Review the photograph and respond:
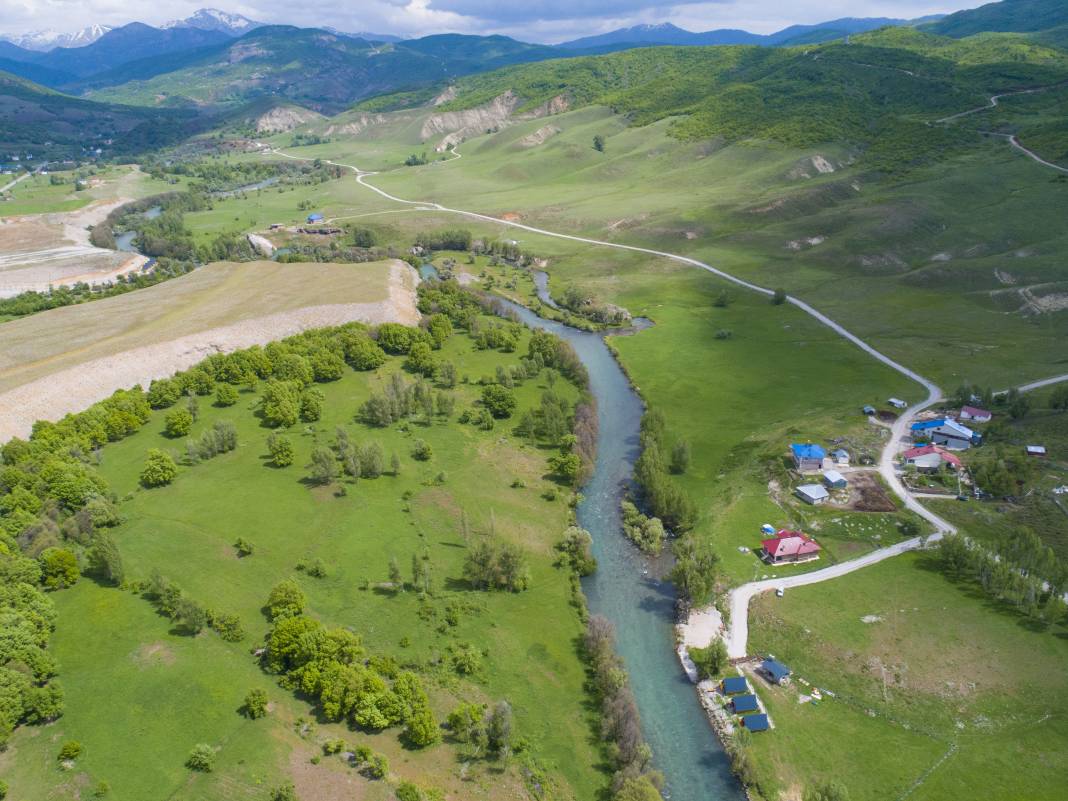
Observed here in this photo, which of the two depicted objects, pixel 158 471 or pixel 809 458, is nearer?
pixel 158 471

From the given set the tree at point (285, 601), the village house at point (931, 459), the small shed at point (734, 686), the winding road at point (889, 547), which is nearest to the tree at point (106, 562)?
the tree at point (285, 601)

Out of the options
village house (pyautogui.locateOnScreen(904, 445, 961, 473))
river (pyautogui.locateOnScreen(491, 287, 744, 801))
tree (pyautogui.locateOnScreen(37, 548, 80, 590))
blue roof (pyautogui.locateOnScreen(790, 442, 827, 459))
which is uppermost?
tree (pyautogui.locateOnScreen(37, 548, 80, 590))

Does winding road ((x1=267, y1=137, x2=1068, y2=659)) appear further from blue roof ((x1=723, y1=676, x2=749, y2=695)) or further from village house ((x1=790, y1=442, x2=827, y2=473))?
village house ((x1=790, y1=442, x2=827, y2=473))

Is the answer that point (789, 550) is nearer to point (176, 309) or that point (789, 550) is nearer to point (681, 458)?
point (681, 458)

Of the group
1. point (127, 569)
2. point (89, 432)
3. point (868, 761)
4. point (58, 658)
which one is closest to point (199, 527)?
point (127, 569)

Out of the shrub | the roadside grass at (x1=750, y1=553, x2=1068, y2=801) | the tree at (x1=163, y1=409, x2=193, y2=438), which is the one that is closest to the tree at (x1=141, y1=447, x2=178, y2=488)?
the tree at (x1=163, y1=409, x2=193, y2=438)

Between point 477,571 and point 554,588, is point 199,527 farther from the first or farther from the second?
point 554,588

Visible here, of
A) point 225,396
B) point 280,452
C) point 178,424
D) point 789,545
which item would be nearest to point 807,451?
point 789,545
